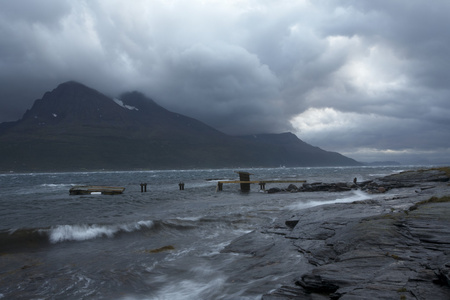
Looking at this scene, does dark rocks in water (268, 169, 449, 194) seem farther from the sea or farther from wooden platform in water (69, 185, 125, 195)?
the sea

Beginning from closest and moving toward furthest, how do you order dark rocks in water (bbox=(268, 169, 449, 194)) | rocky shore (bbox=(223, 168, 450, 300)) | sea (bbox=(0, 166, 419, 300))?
rocky shore (bbox=(223, 168, 450, 300)) → sea (bbox=(0, 166, 419, 300)) → dark rocks in water (bbox=(268, 169, 449, 194))

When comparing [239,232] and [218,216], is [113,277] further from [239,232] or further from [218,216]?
[218,216]

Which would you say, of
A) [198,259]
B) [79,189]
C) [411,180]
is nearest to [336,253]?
[198,259]

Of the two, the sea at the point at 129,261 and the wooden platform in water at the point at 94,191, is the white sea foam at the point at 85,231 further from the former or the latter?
the wooden platform in water at the point at 94,191

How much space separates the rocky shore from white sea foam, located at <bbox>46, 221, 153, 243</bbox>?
6.91m

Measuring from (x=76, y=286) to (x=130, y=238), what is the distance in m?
6.23

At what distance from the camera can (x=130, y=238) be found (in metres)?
14.4

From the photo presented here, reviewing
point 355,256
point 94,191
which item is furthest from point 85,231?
point 94,191

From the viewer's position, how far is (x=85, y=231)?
15117 millimetres

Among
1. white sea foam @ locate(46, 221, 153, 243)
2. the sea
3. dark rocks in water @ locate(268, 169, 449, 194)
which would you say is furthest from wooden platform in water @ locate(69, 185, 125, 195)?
white sea foam @ locate(46, 221, 153, 243)

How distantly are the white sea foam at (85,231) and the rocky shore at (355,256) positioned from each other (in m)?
6.91

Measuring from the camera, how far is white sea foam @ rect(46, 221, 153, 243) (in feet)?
46.7

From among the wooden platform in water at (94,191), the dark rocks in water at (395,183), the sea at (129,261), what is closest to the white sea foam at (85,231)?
the sea at (129,261)

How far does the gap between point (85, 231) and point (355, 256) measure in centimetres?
1338
